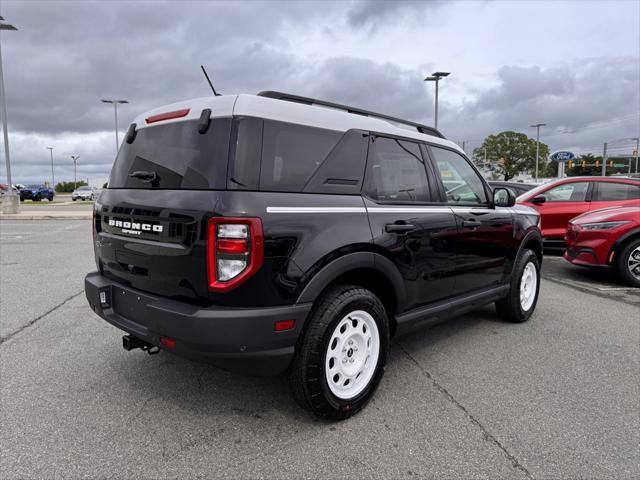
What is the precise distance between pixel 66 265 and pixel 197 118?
6.42 m

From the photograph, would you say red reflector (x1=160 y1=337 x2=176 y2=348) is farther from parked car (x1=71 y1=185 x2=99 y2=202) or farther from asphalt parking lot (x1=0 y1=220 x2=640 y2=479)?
parked car (x1=71 y1=185 x2=99 y2=202)

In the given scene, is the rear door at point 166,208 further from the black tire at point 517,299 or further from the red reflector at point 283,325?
the black tire at point 517,299

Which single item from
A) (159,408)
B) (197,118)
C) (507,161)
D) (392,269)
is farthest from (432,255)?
(507,161)

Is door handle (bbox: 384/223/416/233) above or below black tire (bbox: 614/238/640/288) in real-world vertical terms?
above

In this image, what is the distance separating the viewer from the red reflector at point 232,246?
7.39 feet

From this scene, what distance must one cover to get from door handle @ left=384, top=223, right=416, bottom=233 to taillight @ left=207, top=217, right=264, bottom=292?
1.02 m

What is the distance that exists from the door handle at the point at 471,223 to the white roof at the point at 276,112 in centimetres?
99

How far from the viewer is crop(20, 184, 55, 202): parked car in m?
35.2

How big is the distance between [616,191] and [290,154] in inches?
323

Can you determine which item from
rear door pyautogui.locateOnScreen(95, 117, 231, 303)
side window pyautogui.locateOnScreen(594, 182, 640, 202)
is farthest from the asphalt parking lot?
side window pyautogui.locateOnScreen(594, 182, 640, 202)

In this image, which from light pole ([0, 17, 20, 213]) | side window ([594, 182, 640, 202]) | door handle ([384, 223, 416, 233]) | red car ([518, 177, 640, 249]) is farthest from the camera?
light pole ([0, 17, 20, 213])

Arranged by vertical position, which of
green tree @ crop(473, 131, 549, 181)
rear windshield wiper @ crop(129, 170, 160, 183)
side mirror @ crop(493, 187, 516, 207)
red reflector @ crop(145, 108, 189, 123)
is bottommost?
side mirror @ crop(493, 187, 516, 207)

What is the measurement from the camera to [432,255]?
3.34m

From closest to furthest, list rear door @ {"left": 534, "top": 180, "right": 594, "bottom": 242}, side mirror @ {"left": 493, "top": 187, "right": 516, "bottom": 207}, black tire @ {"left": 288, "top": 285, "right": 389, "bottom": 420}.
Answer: black tire @ {"left": 288, "top": 285, "right": 389, "bottom": 420}
side mirror @ {"left": 493, "top": 187, "right": 516, "bottom": 207}
rear door @ {"left": 534, "top": 180, "right": 594, "bottom": 242}
